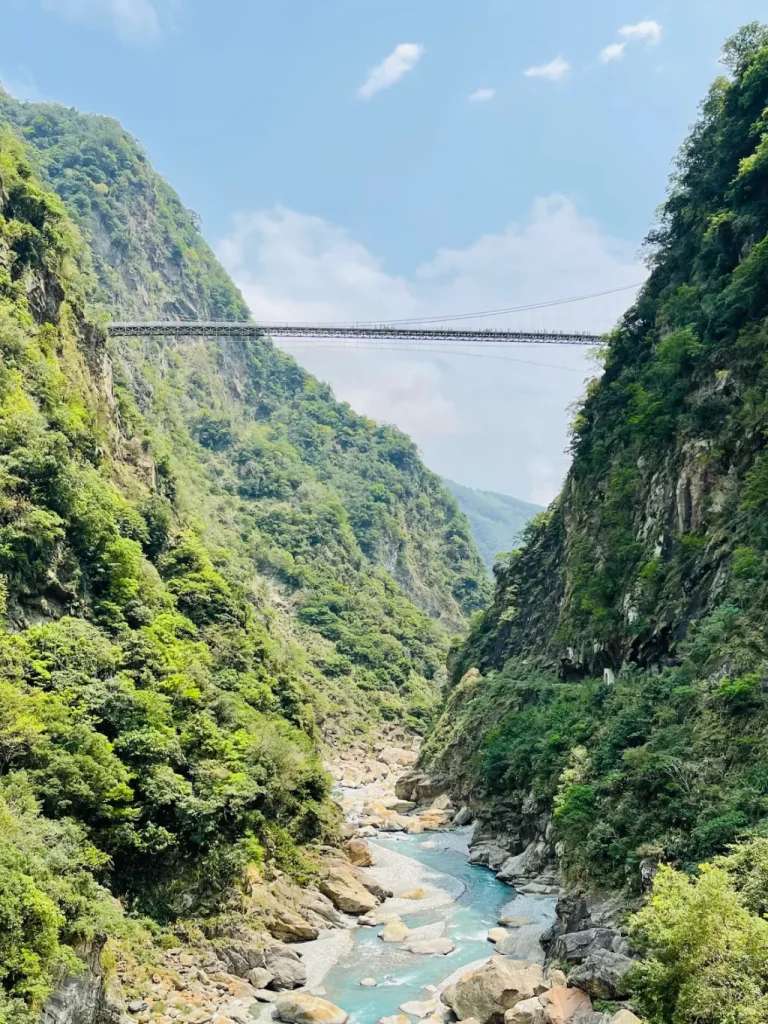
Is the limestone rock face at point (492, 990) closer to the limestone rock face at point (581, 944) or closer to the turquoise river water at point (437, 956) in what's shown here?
the limestone rock face at point (581, 944)

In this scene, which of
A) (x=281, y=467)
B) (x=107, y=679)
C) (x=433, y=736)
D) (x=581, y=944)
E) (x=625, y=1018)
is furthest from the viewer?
(x=281, y=467)

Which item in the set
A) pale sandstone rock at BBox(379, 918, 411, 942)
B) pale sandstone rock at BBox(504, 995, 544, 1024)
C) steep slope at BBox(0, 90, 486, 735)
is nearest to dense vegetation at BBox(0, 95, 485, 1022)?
pale sandstone rock at BBox(379, 918, 411, 942)

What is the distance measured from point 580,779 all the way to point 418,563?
77.8 m

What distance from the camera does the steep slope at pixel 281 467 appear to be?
2621 inches

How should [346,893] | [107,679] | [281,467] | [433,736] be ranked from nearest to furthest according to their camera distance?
[107,679] → [346,893] → [433,736] → [281,467]

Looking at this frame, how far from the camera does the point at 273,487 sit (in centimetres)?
8462

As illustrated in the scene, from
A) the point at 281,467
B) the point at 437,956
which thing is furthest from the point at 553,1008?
the point at 281,467

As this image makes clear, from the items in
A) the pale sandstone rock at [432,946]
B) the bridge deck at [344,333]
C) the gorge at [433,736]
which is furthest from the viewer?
the bridge deck at [344,333]

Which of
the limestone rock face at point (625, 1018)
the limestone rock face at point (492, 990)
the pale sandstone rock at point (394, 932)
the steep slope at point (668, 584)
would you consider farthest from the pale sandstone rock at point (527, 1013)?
the pale sandstone rock at point (394, 932)

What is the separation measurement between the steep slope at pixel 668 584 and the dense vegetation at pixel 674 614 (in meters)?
0.07

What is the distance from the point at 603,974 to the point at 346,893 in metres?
9.76

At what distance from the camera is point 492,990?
1377 cm

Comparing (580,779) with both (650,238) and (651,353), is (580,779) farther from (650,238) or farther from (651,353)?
(650,238)

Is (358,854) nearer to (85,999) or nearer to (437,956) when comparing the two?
(437,956)
